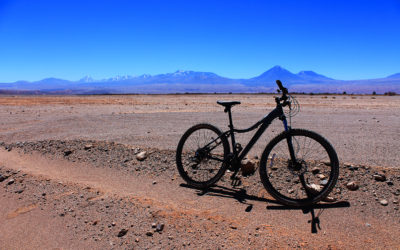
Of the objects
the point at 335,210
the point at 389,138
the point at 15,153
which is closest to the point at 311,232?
the point at 335,210

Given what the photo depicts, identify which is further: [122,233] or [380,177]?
[380,177]

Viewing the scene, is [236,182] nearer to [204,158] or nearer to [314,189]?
[204,158]

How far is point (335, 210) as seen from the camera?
3658 mm

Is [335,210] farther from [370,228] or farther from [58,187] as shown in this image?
[58,187]

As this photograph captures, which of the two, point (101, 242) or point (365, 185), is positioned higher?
point (365, 185)

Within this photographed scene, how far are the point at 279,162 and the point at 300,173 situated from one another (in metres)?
0.97

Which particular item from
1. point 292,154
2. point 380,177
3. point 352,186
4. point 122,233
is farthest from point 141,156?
point 380,177

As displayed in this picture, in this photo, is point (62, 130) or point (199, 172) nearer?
point (199, 172)

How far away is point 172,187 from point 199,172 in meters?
0.58

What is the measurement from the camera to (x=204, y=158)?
4711 mm

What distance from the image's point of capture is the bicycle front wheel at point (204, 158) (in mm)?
4516

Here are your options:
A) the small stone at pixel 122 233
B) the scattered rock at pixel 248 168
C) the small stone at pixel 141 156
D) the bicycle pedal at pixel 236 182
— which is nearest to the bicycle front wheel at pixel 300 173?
the scattered rock at pixel 248 168

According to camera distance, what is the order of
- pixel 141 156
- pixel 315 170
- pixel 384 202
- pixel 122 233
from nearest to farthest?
pixel 122 233, pixel 384 202, pixel 315 170, pixel 141 156

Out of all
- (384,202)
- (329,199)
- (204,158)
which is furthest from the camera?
(204,158)
